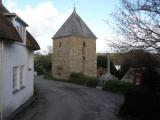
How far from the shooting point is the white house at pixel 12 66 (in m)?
16.8

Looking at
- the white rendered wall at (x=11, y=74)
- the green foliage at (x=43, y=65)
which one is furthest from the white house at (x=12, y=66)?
the green foliage at (x=43, y=65)

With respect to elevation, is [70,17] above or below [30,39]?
above

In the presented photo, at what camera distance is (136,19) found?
17.7 metres

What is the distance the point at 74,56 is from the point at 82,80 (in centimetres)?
855

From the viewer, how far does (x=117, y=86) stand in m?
36.3

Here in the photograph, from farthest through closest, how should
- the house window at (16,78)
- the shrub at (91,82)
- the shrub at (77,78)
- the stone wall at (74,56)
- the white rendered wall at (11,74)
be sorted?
the stone wall at (74,56)
the shrub at (77,78)
the shrub at (91,82)
the house window at (16,78)
the white rendered wall at (11,74)

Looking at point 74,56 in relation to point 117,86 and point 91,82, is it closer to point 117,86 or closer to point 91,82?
point 91,82

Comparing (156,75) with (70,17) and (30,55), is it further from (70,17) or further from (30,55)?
(70,17)

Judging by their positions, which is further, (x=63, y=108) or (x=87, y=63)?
(x=87, y=63)

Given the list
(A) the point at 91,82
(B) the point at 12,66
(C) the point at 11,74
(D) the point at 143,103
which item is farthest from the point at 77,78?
(D) the point at 143,103

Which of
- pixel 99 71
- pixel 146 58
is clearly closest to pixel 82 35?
pixel 99 71

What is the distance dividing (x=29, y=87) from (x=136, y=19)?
36.8 ft

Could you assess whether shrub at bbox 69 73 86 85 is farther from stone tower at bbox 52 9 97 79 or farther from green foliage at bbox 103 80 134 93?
green foliage at bbox 103 80 134 93

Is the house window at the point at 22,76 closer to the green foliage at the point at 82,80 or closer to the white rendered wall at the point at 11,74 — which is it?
the white rendered wall at the point at 11,74
